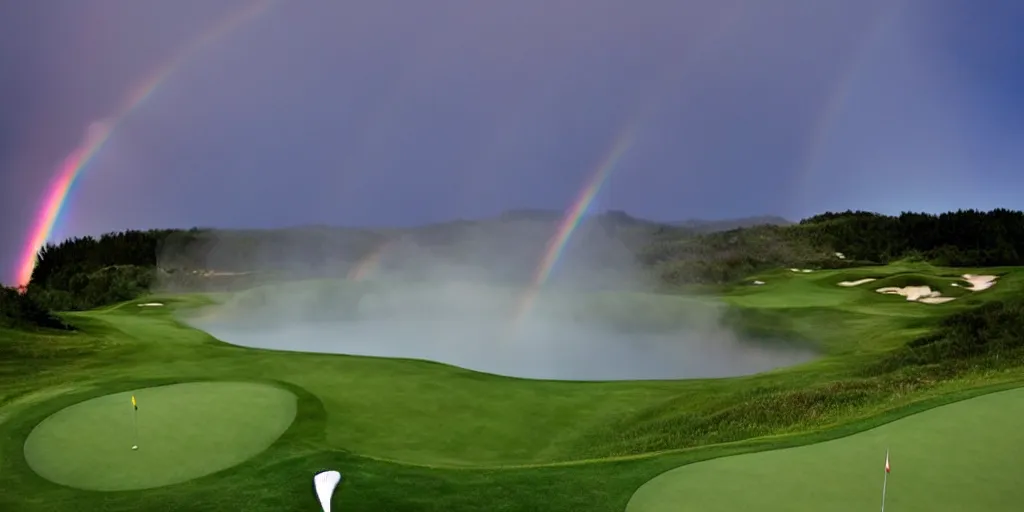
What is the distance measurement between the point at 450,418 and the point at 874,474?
27.0 ft

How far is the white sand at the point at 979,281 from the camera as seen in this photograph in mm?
32500

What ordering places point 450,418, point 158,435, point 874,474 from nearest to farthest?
point 874,474, point 158,435, point 450,418

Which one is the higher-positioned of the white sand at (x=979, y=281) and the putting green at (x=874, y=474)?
the white sand at (x=979, y=281)

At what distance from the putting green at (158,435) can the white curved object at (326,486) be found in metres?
2.26

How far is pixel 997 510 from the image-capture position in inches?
221

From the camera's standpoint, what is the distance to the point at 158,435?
9.86m

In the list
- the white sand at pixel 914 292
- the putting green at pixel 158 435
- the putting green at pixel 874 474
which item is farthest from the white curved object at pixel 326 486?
the white sand at pixel 914 292

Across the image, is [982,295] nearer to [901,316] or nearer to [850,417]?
[901,316]

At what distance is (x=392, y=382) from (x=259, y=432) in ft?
17.1

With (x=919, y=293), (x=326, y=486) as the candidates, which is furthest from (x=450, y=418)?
(x=919, y=293)

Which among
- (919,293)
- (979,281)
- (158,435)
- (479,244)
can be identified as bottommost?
(158,435)

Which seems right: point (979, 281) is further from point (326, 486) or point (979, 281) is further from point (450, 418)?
point (326, 486)

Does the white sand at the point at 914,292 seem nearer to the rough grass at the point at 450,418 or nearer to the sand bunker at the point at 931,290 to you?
the sand bunker at the point at 931,290

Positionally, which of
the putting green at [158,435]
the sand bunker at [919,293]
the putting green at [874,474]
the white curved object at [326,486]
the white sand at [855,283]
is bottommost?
the putting green at [874,474]
